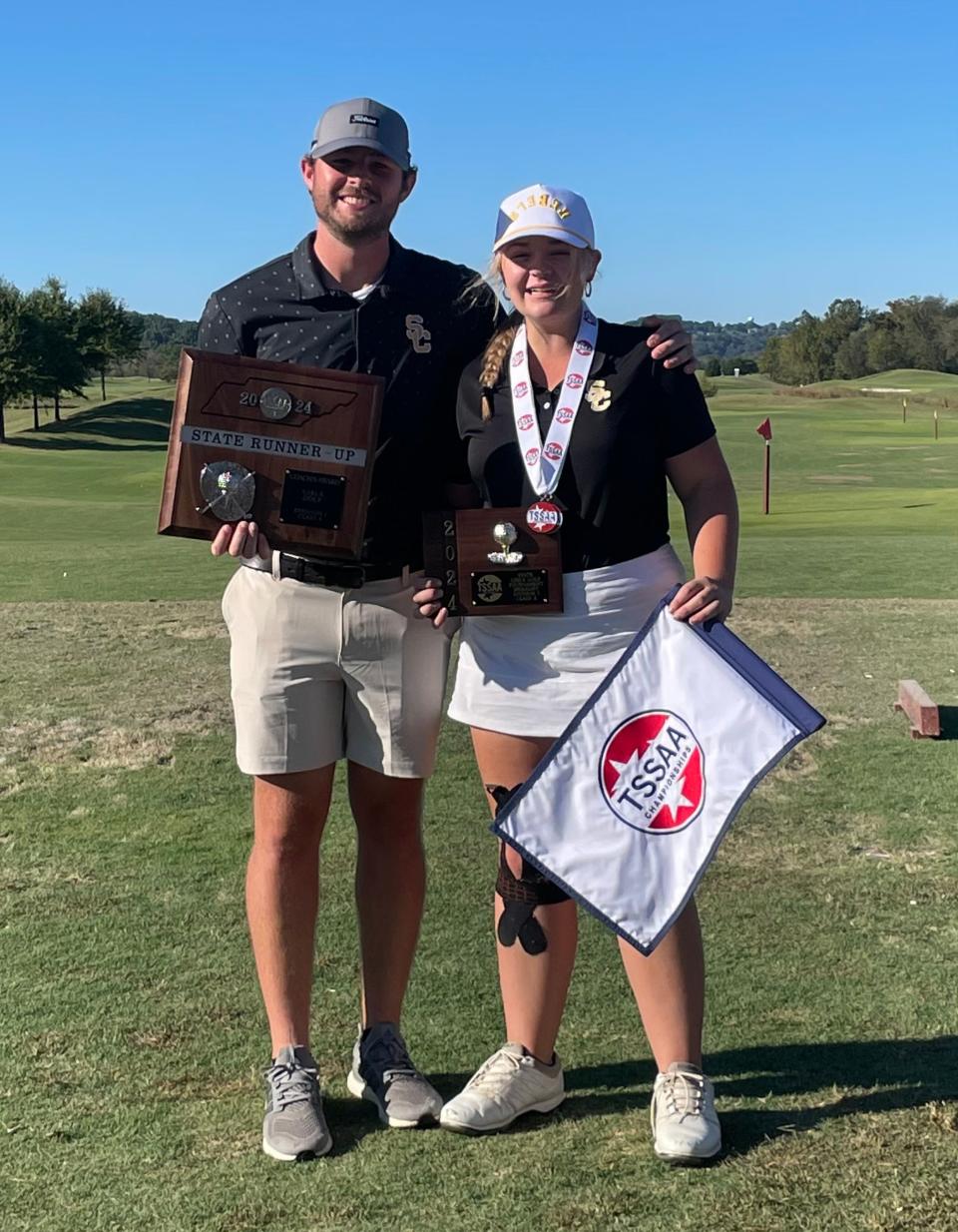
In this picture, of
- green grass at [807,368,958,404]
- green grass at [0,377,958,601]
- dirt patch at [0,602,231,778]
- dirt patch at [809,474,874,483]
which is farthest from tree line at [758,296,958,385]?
dirt patch at [0,602,231,778]

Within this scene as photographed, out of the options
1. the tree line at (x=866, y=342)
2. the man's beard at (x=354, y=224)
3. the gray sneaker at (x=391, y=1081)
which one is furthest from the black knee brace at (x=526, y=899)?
the tree line at (x=866, y=342)

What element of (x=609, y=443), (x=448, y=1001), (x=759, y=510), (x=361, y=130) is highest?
(x=361, y=130)

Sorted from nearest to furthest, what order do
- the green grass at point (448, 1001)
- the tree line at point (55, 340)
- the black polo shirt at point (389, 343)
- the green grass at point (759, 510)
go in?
the green grass at point (448, 1001), the black polo shirt at point (389, 343), the green grass at point (759, 510), the tree line at point (55, 340)

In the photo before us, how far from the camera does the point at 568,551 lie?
119 inches

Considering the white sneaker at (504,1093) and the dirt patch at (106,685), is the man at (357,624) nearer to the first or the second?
the white sneaker at (504,1093)

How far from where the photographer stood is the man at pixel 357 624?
314 centimetres

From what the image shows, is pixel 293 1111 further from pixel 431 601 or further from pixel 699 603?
pixel 699 603

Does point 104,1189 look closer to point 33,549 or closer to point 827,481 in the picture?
point 33,549

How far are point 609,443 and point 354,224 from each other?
0.81m

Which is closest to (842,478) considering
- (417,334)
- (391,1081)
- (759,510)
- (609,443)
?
(759,510)

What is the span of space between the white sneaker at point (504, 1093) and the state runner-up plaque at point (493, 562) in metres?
1.04

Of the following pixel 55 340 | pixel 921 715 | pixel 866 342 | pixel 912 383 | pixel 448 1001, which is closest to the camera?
pixel 448 1001

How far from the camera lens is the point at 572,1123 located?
121 inches

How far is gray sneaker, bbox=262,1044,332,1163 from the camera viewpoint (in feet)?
9.55
